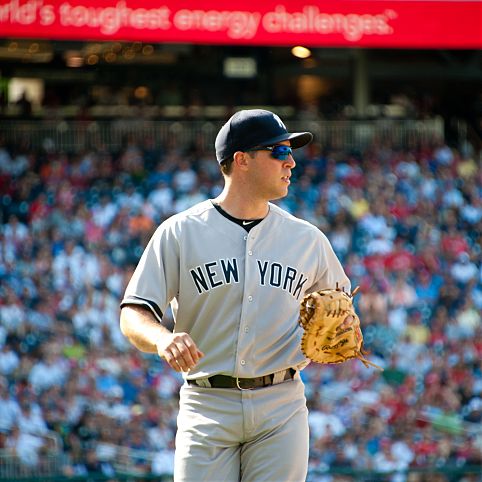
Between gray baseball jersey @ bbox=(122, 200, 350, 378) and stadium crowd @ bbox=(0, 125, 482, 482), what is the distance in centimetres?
533

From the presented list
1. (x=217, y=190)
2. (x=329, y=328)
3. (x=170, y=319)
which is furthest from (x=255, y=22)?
(x=329, y=328)

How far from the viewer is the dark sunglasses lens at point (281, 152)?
4.05 metres

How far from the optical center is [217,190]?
48.4ft

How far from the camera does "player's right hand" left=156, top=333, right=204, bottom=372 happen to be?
3.50 meters

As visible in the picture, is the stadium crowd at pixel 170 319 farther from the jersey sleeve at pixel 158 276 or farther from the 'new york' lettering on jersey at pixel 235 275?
the jersey sleeve at pixel 158 276

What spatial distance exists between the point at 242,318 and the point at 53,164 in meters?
11.7

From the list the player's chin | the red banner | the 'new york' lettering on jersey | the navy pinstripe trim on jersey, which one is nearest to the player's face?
the player's chin

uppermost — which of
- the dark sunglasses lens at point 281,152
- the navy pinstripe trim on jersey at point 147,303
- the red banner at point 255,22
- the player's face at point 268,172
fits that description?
the red banner at point 255,22

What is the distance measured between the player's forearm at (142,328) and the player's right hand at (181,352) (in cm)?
12

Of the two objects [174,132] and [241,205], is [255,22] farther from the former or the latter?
[241,205]

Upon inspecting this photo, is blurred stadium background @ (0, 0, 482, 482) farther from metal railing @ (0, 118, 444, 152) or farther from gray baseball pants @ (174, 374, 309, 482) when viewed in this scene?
gray baseball pants @ (174, 374, 309, 482)

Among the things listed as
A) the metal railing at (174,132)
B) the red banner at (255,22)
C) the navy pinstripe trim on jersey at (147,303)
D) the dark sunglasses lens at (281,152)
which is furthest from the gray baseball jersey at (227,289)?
the metal railing at (174,132)

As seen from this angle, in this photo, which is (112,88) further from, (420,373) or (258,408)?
(258,408)

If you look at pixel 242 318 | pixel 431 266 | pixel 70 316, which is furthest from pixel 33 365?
pixel 242 318
